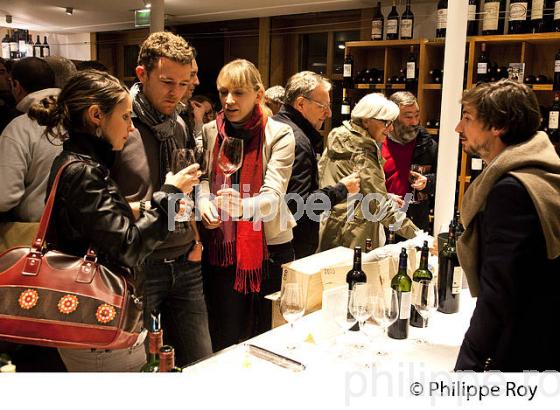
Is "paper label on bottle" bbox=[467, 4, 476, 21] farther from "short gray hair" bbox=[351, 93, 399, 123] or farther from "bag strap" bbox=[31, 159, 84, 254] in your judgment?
"bag strap" bbox=[31, 159, 84, 254]

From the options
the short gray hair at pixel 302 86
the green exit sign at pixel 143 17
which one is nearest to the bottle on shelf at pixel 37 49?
the green exit sign at pixel 143 17

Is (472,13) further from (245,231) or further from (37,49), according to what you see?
(37,49)

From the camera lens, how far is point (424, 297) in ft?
5.72

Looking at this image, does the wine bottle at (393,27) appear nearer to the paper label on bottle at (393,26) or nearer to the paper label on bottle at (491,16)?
the paper label on bottle at (393,26)

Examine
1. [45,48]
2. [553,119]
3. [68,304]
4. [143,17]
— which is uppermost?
[143,17]

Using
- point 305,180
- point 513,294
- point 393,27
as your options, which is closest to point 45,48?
point 393,27

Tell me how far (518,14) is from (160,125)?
3.13 meters

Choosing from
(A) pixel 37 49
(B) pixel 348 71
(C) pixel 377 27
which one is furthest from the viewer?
(A) pixel 37 49

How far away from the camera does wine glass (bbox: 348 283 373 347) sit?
157cm

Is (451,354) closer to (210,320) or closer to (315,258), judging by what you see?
(315,258)

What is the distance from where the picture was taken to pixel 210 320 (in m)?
2.46

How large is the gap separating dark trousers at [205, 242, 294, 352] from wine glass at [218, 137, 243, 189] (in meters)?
0.52

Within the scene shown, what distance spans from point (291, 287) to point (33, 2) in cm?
498

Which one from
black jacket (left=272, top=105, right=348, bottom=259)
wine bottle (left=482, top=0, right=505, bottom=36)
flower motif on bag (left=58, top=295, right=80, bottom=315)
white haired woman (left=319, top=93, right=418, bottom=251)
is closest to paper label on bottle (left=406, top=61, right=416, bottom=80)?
wine bottle (left=482, top=0, right=505, bottom=36)
